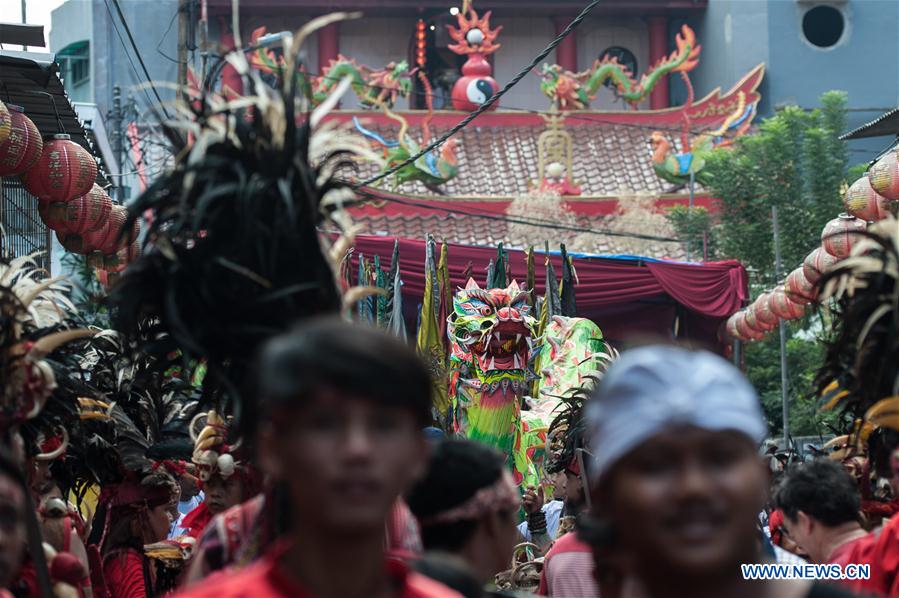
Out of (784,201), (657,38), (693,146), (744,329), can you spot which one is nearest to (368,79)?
(693,146)

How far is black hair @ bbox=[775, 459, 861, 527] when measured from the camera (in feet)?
16.6

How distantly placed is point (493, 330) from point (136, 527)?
587 cm

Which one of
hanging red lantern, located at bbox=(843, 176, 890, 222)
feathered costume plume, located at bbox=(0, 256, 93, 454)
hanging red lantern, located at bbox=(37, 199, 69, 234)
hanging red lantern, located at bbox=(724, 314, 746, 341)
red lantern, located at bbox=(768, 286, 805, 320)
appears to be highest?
feathered costume plume, located at bbox=(0, 256, 93, 454)

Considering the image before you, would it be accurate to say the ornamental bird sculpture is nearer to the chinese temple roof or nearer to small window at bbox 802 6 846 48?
the chinese temple roof

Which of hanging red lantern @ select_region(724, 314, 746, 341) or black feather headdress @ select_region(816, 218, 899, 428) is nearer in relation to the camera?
black feather headdress @ select_region(816, 218, 899, 428)

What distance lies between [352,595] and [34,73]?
8.81 m

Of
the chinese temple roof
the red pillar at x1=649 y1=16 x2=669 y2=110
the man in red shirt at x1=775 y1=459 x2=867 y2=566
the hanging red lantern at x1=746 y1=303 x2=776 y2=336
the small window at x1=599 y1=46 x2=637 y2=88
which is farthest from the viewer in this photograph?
the small window at x1=599 y1=46 x2=637 y2=88

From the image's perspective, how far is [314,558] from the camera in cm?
236

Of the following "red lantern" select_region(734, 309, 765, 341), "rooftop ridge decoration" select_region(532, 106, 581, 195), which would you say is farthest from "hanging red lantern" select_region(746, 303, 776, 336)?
"rooftop ridge decoration" select_region(532, 106, 581, 195)

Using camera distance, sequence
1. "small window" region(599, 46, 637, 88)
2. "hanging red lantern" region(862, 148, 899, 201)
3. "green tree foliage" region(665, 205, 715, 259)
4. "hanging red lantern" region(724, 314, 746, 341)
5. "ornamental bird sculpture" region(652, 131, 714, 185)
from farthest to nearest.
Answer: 1. "small window" region(599, 46, 637, 88)
2. "ornamental bird sculpture" region(652, 131, 714, 185)
3. "green tree foliage" region(665, 205, 715, 259)
4. "hanging red lantern" region(724, 314, 746, 341)
5. "hanging red lantern" region(862, 148, 899, 201)

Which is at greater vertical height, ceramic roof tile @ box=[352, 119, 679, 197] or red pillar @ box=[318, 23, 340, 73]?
red pillar @ box=[318, 23, 340, 73]

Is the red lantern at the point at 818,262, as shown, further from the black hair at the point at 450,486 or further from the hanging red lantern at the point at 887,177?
the black hair at the point at 450,486

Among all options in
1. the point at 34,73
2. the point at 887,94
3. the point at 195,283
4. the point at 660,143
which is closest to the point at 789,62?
the point at 887,94

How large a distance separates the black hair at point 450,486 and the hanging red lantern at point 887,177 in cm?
668
